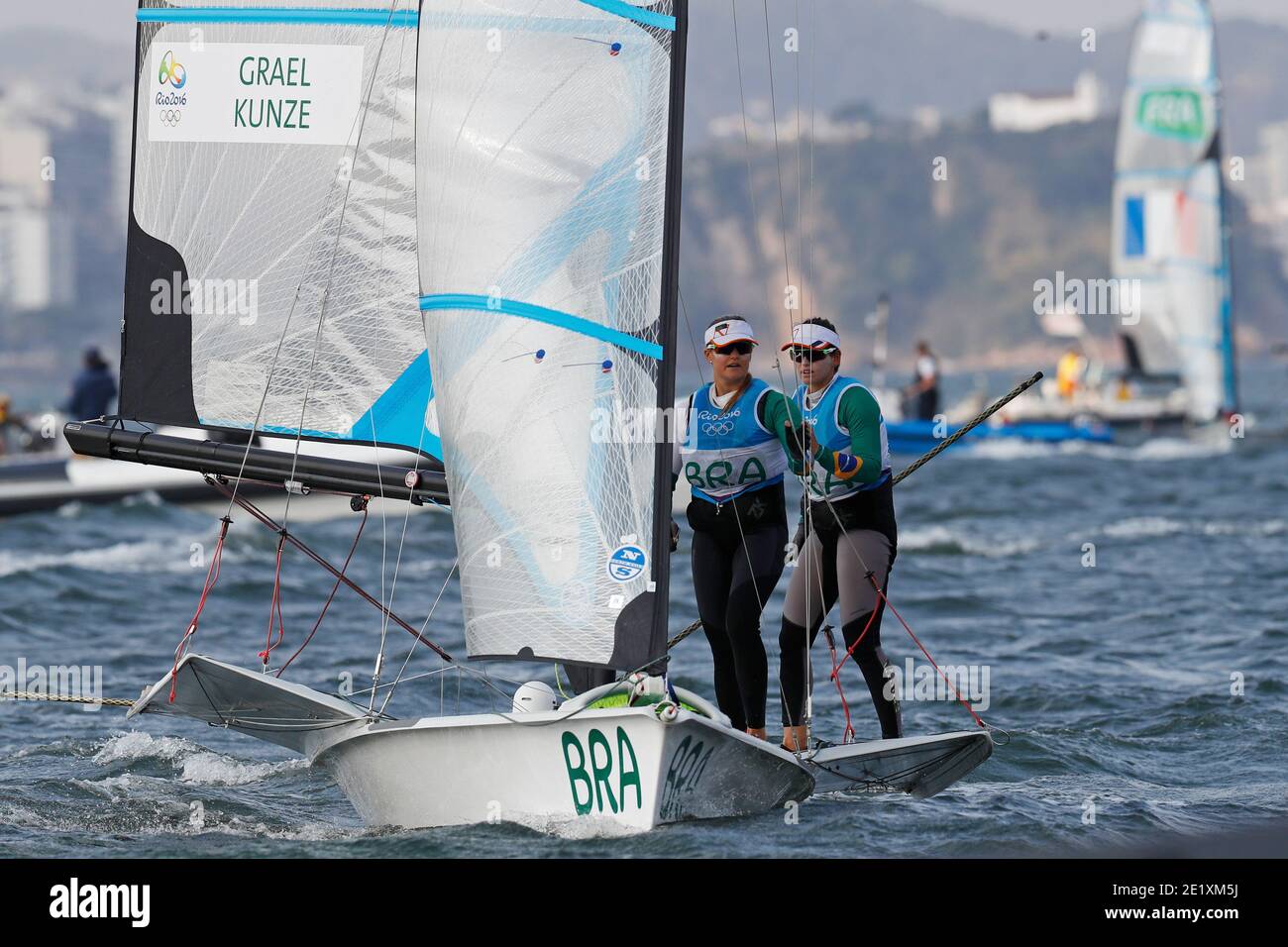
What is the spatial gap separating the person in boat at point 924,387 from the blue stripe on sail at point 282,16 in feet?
61.2

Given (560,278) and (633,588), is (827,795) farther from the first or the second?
(560,278)

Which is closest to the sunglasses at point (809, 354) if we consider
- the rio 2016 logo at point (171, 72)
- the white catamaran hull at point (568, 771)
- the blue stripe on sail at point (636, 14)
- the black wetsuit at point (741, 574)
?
the black wetsuit at point (741, 574)

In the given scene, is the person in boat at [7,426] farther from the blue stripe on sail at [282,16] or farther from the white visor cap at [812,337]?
the white visor cap at [812,337]

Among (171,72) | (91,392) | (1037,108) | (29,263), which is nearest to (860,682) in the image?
(171,72)

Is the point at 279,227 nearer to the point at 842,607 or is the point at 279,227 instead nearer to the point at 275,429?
the point at 275,429

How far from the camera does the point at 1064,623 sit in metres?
11.4

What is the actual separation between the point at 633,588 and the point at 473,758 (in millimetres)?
730

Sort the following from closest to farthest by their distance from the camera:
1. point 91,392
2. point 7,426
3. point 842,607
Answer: point 842,607
point 91,392
point 7,426

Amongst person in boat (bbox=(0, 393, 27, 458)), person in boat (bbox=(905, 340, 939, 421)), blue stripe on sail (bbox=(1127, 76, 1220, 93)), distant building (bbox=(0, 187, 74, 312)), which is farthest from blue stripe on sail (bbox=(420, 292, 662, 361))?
distant building (bbox=(0, 187, 74, 312))

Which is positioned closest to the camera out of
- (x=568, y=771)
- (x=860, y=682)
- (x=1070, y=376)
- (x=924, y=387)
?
(x=568, y=771)

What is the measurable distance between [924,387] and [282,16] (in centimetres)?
2002

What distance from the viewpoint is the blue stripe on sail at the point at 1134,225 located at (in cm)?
3092

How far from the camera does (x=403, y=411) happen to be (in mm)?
7074
